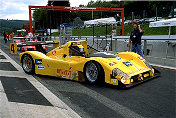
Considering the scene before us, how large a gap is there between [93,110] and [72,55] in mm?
3083

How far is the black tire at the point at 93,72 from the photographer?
16.9 feet

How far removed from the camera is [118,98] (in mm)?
4336

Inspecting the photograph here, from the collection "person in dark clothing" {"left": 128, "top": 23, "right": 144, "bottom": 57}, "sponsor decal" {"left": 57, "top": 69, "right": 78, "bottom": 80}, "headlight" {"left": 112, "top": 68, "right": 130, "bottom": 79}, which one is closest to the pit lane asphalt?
"sponsor decal" {"left": 57, "top": 69, "right": 78, "bottom": 80}

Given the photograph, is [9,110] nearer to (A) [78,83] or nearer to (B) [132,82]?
(A) [78,83]

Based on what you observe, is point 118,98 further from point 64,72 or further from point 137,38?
point 137,38

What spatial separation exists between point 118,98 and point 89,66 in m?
1.45

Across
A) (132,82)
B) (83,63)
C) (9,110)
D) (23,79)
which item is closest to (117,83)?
(132,82)

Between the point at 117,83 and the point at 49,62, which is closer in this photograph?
the point at 117,83

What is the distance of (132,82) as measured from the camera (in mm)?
5094

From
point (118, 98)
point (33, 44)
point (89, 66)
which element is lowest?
point (118, 98)

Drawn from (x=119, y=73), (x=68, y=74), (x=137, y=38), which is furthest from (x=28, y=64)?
(x=137, y=38)

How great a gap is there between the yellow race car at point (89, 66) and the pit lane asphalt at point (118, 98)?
9.0 inches

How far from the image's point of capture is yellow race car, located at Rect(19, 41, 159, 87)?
5.06m

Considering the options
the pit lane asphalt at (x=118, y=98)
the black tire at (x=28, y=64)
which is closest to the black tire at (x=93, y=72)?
the pit lane asphalt at (x=118, y=98)
